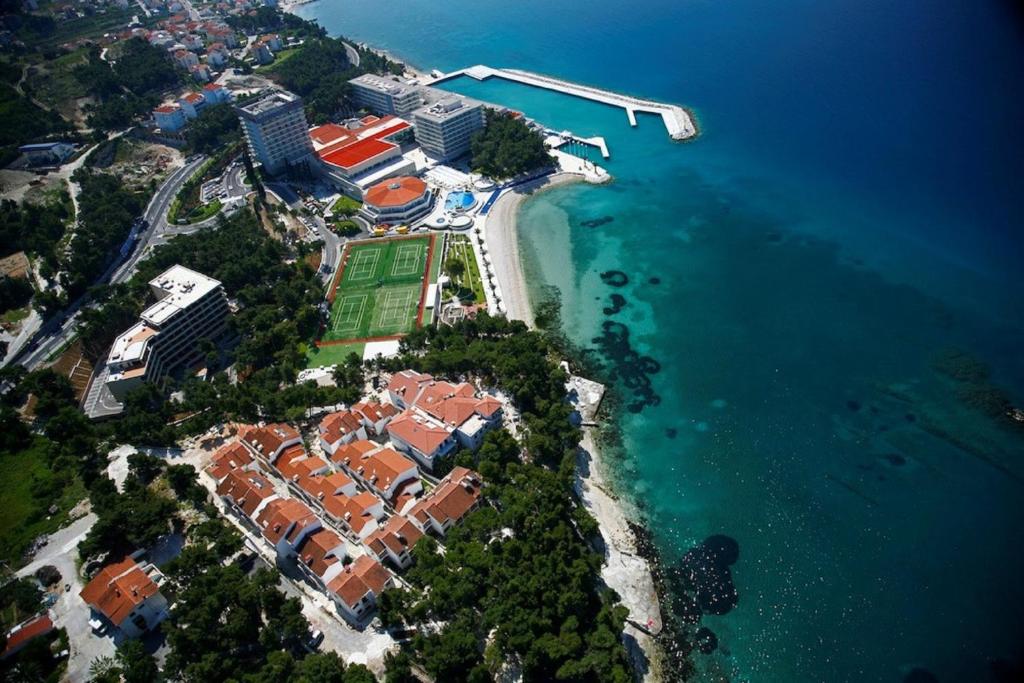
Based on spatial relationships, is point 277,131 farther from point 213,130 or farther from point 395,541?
point 395,541

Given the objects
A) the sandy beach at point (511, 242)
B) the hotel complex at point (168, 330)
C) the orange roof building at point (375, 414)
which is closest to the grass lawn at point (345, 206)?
the sandy beach at point (511, 242)

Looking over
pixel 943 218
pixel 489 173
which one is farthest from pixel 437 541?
pixel 943 218

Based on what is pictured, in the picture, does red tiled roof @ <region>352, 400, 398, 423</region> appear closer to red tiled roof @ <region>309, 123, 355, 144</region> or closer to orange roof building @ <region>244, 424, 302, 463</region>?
orange roof building @ <region>244, 424, 302, 463</region>

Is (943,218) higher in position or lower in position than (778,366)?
higher

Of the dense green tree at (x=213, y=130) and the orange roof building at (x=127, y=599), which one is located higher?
the dense green tree at (x=213, y=130)

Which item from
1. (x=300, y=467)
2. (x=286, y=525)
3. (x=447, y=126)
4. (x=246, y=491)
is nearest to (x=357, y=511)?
(x=286, y=525)

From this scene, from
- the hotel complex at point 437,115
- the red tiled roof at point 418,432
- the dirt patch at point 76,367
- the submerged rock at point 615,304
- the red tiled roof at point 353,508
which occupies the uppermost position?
the hotel complex at point 437,115

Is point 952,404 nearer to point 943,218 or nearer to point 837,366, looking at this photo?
point 837,366

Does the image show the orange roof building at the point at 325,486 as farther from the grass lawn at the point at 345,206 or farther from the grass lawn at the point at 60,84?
the grass lawn at the point at 60,84
